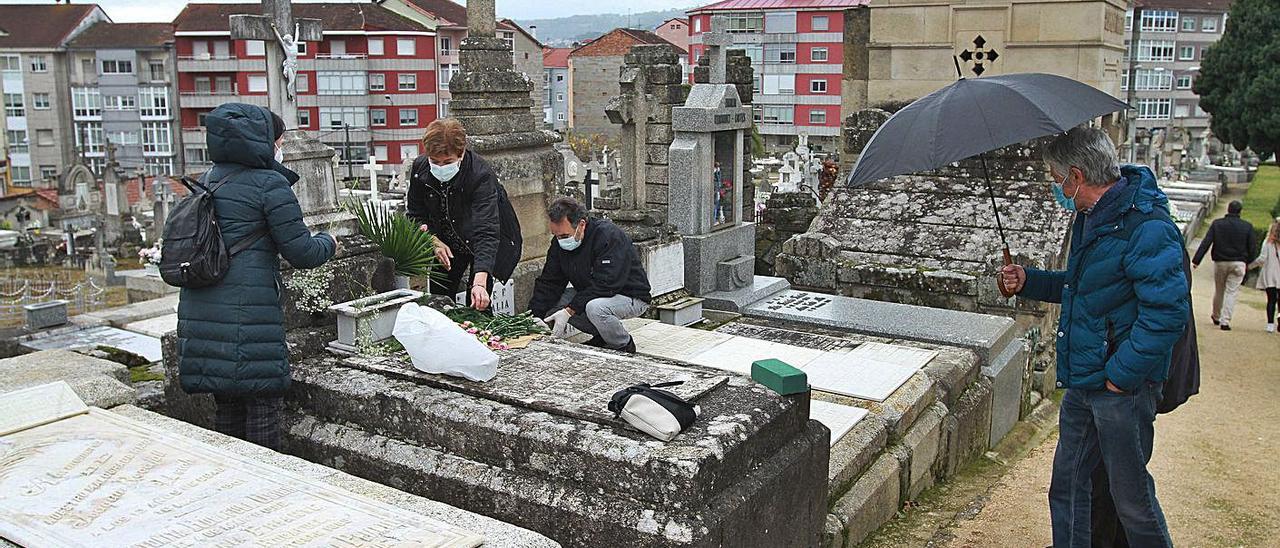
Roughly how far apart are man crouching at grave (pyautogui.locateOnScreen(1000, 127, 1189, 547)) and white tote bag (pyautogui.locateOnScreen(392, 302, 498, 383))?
2.27 metres

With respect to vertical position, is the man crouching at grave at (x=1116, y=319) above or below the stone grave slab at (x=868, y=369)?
above

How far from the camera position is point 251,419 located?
429 centimetres

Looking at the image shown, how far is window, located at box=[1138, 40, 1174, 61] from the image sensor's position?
63.8 meters

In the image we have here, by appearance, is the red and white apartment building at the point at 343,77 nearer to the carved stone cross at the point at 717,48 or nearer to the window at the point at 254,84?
the window at the point at 254,84

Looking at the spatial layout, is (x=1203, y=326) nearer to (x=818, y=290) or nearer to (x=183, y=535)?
(x=818, y=290)

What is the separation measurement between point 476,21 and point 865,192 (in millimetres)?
4463

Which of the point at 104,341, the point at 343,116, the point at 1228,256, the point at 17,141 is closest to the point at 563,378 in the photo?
the point at 104,341

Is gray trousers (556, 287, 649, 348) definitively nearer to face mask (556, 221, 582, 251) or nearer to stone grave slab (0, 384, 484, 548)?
face mask (556, 221, 582, 251)

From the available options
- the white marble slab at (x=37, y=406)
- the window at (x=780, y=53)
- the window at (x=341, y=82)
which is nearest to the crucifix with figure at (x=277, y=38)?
the white marble slab at (x=37, y=406)

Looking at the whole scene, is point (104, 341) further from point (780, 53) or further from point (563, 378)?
point (780, 53)

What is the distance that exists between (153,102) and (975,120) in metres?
52.7

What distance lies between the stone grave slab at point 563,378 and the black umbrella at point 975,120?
43.4 inches

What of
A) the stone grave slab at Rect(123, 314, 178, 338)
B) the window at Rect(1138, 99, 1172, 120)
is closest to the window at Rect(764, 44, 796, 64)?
the window at Rect(1138, 99, 1172, 120)

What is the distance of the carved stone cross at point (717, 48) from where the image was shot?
31.1 ft
